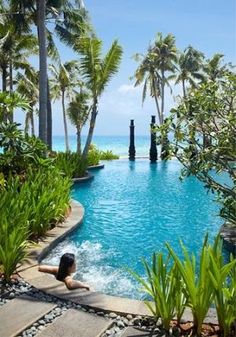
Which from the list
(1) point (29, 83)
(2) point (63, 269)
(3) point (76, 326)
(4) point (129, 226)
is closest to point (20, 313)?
(3) point (76, 326)

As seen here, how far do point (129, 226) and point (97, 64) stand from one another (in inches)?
494

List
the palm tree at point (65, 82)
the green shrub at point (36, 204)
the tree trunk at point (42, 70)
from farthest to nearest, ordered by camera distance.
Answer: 1. the palm tree at point (65, 82)
2. the tree trunk at point (42, 70)
3. the green shrub at point (36, 204)

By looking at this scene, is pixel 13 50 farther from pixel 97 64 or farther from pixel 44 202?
pixel 44 202

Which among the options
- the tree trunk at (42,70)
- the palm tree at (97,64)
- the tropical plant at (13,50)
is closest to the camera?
the tree trunk at (42,70)

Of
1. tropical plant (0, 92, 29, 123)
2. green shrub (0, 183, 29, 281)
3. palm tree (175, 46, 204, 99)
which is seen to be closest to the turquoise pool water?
green shrub (0, 183, 29, 281)

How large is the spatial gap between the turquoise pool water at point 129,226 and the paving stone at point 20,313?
1623mm

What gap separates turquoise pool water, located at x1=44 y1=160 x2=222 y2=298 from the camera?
686 centimetres

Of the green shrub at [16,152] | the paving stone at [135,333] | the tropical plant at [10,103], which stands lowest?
the paving stone at [135,333]

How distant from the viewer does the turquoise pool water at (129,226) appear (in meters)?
6.86

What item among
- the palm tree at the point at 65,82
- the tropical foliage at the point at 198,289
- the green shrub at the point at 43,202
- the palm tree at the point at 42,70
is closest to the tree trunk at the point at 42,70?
the palm tree at the point at 42,70

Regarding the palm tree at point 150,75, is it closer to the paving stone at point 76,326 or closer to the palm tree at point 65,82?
the palm tree at point 65,82

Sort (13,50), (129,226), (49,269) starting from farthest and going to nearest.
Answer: (13,50) < (129,226) < (49,269)

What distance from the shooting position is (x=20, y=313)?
4.18m

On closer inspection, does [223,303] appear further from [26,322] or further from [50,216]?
[50,216]
